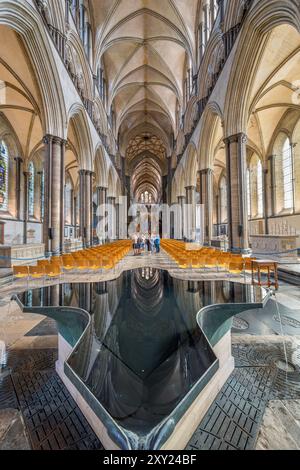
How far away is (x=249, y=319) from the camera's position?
151 inches

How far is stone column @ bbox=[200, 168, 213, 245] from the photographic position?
1546 centimetres

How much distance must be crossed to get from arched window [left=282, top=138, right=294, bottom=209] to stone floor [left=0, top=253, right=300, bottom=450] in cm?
1645

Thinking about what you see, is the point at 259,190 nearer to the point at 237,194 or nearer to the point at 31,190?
the point at 237,194

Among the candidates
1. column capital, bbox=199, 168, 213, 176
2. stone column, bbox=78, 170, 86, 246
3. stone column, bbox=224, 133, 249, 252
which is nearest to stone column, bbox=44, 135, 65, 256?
stone column, bbox=78, 170, 86, 246

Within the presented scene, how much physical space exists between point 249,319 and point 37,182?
23067mm

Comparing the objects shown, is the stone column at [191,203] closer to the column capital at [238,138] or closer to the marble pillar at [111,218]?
the marble pillar at [111,218]

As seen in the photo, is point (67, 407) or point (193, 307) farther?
point (193, 307)

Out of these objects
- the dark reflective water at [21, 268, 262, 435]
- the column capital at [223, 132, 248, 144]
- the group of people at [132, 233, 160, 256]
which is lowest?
the dark reflective water at [21, 268, 262, 435]

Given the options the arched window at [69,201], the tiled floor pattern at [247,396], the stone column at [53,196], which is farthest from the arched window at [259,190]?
the arched window at [69,201]

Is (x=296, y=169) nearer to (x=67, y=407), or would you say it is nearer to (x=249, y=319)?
(x=249, y=319)

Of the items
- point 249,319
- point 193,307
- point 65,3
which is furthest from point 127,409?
point 65,3

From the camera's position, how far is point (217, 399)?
77.2 inches

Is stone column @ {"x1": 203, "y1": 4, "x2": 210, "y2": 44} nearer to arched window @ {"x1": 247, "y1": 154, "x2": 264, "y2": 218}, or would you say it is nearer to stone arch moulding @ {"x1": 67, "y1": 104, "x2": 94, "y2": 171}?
stone arch moulding @ {"x1": 67, "y1": 104, "x2": 94, "y2": 171}

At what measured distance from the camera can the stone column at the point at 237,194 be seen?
34.0 ft
